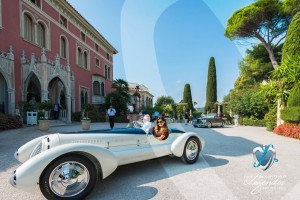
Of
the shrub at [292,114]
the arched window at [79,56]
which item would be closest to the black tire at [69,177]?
the shrub at [292,114]

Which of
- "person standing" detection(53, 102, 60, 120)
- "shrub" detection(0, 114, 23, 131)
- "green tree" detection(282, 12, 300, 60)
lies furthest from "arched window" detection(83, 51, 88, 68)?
"green tree" detection(282, 12, 300, 60)

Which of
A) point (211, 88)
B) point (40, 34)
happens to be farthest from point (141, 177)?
point (211, 88)

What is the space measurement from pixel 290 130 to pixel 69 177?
10624mm

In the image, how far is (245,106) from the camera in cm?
1861

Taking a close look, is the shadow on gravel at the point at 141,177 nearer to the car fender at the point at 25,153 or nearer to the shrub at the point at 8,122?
the car fender at the point at 25,153

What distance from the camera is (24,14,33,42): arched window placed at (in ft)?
42.6

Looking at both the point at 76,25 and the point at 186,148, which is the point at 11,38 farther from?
the point at 186,148

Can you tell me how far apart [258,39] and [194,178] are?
24869mm

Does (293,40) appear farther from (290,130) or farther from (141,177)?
(141,177)

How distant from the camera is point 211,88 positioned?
35.2 metres

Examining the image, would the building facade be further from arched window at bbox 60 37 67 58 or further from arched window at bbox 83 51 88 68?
arched window at bbox 60 37 67 58

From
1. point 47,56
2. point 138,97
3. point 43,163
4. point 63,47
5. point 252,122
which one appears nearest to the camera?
point 43,163

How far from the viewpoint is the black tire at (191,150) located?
4.35 meters

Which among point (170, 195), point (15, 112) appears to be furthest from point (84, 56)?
point (170, 195)
